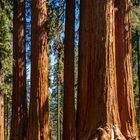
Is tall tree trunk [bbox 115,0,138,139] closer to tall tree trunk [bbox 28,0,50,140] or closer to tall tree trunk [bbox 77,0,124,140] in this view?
tall tree trunk [bbox 77,0,124,140]

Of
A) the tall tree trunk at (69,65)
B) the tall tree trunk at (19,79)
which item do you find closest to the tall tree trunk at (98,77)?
the tall tree trunk at (69,65)

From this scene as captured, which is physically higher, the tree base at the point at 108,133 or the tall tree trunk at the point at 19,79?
the tall tree trunk at the point at 19,79

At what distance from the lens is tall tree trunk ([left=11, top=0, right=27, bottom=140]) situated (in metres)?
13.4

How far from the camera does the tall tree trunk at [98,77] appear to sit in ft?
26.6

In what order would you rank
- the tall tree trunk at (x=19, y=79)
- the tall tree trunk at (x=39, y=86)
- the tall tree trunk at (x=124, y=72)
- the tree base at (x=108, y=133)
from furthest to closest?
the tall tree trunk at (x=19, y=79) < the tall tree trunk at (x=39, y=86) < the tall tree trunk at (x=124, y=72) < the tree base at (x=108, y=133)

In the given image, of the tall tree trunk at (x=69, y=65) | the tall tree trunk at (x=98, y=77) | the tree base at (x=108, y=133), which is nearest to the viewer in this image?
the tree base at (x=108, y=133)

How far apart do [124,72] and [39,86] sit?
229cm

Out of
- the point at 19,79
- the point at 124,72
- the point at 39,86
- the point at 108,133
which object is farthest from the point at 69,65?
the point at 108,133

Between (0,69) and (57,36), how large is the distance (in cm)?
633

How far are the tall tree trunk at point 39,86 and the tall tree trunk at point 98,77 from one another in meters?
2.08

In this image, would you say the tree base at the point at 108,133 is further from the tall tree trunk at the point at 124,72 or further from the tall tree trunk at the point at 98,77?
the tall tree trunk at the point at 124,72

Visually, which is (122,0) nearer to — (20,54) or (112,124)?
(112,124)

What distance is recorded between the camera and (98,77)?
830cm

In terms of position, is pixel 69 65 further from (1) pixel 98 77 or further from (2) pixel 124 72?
(1) pixel 98 77
